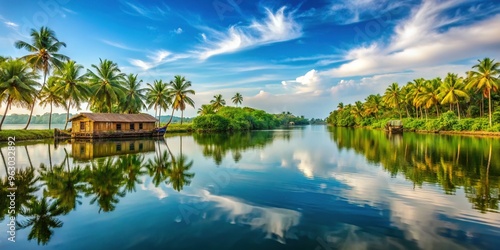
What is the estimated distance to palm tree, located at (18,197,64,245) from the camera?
620 cm

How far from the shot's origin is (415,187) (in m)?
10.3

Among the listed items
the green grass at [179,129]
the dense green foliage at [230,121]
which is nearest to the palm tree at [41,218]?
the green grass at [179,129]

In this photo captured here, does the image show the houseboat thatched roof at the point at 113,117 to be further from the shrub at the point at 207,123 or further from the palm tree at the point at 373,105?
the palm tree at the point at 373,105

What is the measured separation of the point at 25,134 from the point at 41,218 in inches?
1207

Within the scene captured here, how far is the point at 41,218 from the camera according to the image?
282 inches

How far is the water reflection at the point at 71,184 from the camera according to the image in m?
7.30

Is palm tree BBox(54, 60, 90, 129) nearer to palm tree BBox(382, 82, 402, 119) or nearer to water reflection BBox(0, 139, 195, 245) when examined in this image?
water reflection BBox(0, 139, 195, 245)

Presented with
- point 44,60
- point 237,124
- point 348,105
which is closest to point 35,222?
point 44,60

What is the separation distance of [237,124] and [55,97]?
3607 cm

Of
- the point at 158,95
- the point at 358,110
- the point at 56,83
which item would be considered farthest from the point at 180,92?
the point at 358,110

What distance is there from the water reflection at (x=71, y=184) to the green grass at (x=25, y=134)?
15998 millimetres

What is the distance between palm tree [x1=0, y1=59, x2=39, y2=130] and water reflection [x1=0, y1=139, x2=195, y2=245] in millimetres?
14605

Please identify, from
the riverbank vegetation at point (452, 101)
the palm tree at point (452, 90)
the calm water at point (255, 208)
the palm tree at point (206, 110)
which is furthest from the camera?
the palm tree at point (206, 110)

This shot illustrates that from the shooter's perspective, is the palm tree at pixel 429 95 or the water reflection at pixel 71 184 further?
the palm tree at pixel 429 95
